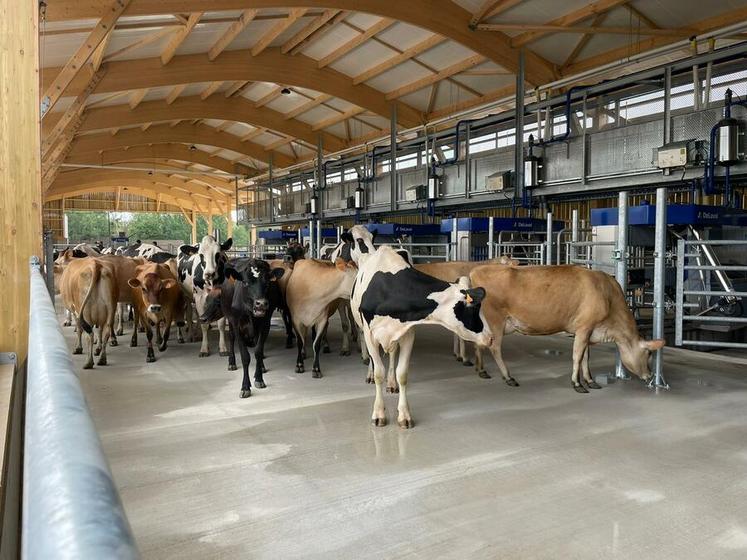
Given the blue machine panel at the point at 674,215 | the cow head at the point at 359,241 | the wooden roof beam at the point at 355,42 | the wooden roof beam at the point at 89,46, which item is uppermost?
the wooden roof beam at the point at 355,42

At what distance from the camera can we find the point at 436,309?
4.37 meters

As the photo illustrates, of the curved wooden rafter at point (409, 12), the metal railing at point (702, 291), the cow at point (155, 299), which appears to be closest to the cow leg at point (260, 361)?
the cow at point (155, 299)

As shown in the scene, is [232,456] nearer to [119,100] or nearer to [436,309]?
[436,309]

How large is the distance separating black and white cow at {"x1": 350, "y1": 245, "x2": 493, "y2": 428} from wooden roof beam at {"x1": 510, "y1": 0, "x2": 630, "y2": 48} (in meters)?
9.08

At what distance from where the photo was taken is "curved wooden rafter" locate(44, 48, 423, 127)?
45.2ft

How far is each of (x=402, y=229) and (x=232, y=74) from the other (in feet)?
22.5

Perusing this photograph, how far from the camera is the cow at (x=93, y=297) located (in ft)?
21.6

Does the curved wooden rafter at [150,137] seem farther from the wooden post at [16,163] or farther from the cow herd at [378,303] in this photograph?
the wooden post at [16,163]

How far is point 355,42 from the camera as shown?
47.1 feet

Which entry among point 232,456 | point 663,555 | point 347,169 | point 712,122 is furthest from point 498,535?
point 347,169

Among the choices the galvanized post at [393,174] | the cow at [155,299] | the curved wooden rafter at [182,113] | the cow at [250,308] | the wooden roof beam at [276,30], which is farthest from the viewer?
the curved wooden rafter at [182,113]

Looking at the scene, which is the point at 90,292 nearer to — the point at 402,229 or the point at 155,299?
the point at 155,299

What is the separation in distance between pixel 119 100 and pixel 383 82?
346 inches

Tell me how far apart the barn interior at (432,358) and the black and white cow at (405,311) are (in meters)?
0.12
